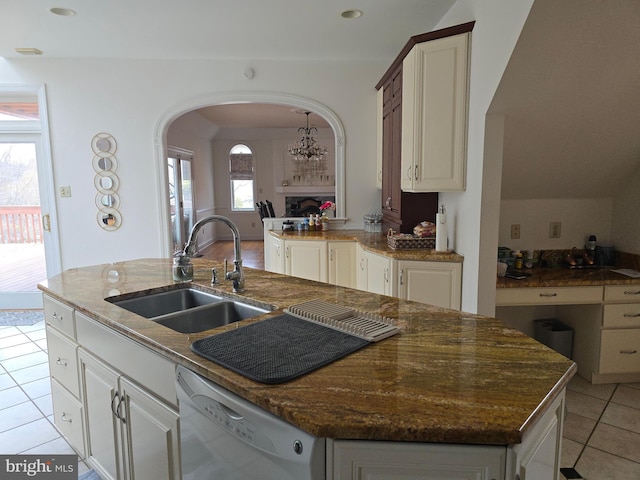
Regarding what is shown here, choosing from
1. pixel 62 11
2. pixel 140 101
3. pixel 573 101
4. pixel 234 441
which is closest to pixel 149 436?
pixel 234 441

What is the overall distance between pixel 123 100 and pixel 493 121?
3.79 meters

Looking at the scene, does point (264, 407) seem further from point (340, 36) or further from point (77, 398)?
point (340, 36)

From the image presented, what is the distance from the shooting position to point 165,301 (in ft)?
7.33

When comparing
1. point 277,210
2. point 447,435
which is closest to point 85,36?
point 447,435

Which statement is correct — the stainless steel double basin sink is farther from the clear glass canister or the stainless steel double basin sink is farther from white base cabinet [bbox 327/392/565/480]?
white base cabinet [bbox 327/392/565/480]

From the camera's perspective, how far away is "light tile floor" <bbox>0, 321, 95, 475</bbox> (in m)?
2.41

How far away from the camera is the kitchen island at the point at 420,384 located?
0.94 metres

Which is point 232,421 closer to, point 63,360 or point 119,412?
point 119,412

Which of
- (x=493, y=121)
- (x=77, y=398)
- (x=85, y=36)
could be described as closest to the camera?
(x=77, y=398)

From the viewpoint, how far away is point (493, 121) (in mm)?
2594

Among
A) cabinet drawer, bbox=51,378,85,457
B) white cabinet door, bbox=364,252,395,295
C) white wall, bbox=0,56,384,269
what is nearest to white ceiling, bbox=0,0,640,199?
white wall, bbox=0,56,384,269

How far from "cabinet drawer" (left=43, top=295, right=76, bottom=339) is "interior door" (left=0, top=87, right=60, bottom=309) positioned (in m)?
2.89

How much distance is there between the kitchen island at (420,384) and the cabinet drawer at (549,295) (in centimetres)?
137

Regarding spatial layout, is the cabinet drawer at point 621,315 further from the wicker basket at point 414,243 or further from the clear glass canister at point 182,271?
the clear glass canister at point 182,271
